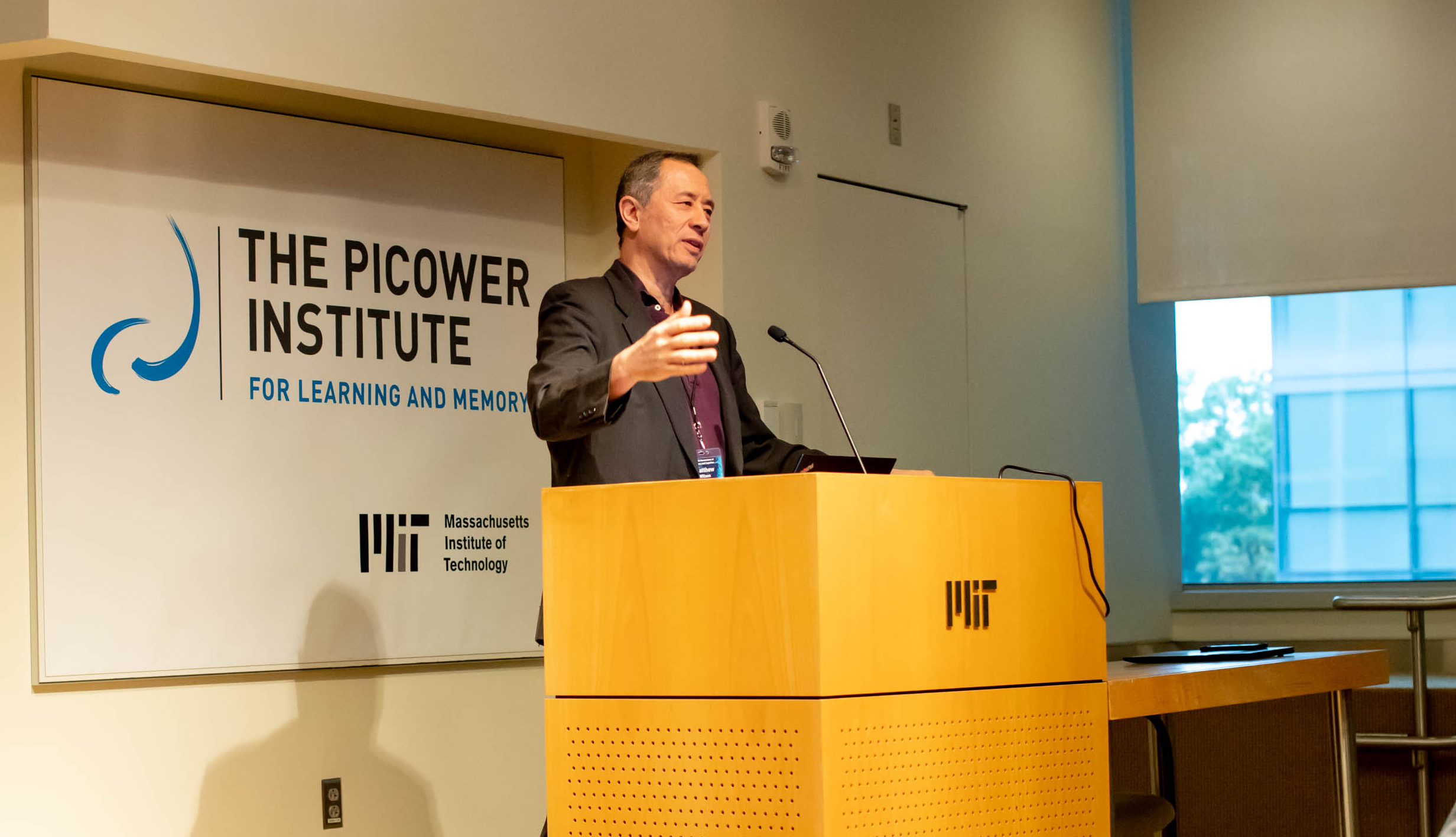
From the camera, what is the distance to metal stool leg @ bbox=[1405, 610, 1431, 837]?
4562 mm

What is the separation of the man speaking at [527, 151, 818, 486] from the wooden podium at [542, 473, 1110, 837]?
0.62 ft

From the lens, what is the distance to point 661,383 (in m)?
2.86

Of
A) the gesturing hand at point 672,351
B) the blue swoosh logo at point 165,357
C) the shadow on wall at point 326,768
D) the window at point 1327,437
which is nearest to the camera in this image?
the gesturing hand at point 672,351

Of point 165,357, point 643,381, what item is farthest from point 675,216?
point 165,357

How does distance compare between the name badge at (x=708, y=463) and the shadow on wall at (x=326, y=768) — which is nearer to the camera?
the name badge at (x=708, y=463)

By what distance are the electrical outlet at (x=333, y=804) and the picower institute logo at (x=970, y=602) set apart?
2.44 meters

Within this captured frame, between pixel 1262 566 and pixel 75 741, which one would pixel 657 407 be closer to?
pixel 75 741

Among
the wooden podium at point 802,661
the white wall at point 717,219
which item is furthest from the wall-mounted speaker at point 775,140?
the wooden podium at point 802,661

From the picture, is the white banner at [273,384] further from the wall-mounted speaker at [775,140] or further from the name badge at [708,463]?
the name badge at [708,463]

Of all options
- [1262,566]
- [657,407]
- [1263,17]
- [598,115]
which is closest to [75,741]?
[657,407]

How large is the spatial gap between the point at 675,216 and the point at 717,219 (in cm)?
158

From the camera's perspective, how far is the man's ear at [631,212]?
3.01 m

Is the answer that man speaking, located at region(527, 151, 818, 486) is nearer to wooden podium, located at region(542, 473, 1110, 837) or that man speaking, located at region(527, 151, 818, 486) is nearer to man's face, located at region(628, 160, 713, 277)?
man's face, located at region(628, 160, 713, 277)

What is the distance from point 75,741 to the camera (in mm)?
3654
